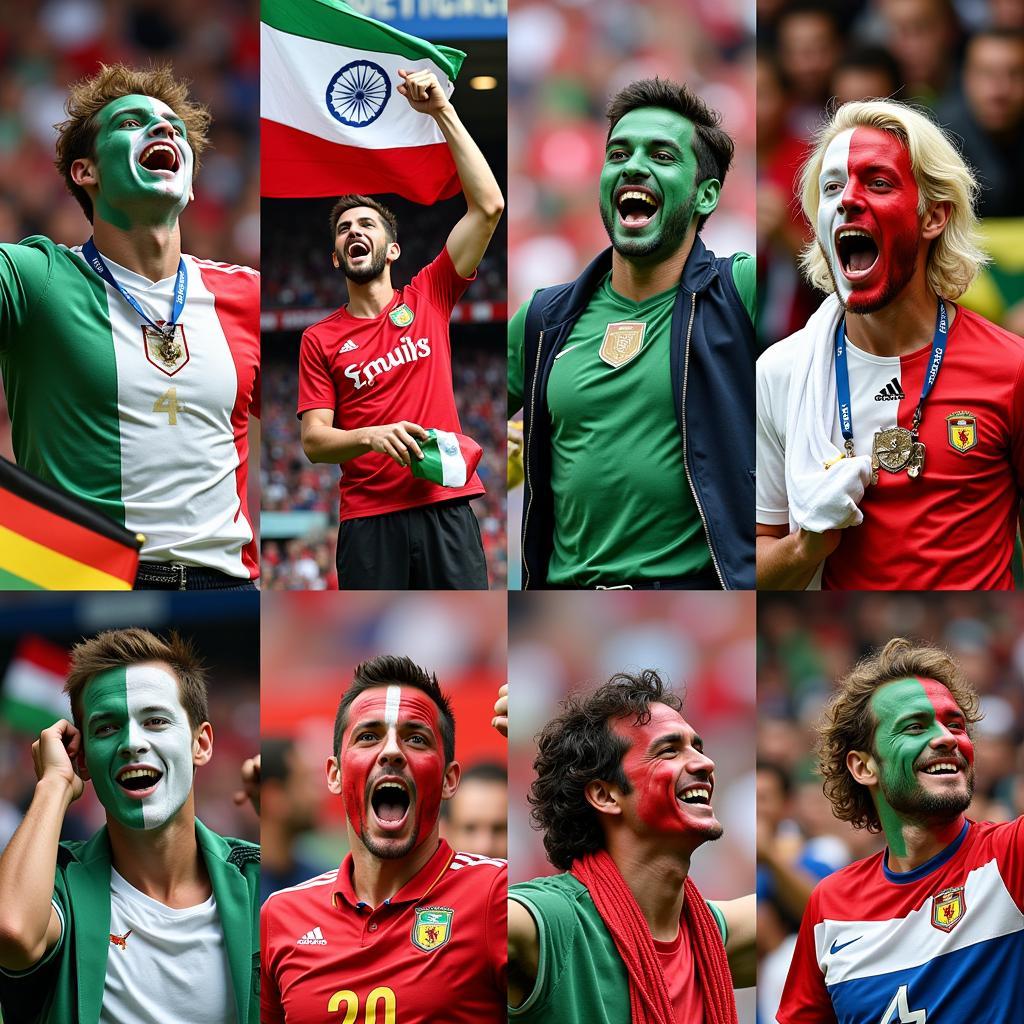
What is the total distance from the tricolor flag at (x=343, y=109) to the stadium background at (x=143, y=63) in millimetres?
108

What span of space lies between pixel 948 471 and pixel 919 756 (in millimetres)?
877

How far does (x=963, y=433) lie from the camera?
164 inches

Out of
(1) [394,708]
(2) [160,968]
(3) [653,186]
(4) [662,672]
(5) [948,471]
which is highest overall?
(3) [653,186]

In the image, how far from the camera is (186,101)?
4.58 metres

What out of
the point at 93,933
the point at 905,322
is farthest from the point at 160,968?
the point at 905,322

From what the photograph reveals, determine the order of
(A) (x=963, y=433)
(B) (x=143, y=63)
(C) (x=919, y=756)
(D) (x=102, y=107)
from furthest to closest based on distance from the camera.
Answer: (B) (x=143, y=63) < (D) (x=102, y=107) < (C) (x=919, y=756) < (A) (x=963, y=433)

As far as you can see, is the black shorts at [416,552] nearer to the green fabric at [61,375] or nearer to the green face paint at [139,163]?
the green fabric at [61,375]

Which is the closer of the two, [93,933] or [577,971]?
[577,971]

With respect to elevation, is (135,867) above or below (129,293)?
below

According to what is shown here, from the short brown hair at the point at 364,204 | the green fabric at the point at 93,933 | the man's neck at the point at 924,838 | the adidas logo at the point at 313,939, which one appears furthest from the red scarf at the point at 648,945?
the short brown hair at the point at 364,204

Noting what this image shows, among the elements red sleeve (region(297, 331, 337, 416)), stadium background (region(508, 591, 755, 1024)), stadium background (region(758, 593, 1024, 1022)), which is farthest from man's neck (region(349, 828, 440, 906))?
red sleeve (region(297, 331, 337, 416))

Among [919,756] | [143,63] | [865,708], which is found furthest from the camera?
[143,63]

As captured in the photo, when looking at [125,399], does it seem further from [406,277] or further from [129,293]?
[406,277]

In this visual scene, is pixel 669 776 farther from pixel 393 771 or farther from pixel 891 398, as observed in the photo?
pixel 891 398
